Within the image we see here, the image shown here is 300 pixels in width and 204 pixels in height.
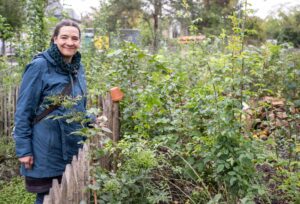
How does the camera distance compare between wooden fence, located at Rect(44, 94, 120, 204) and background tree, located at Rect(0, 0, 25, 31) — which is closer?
wooden fence, located at Rect(44, 94, 120, 204)

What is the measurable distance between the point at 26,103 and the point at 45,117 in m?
0.15

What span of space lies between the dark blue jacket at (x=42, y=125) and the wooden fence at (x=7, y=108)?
2858 mm

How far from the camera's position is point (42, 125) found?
8.57 feet

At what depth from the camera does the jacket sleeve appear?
2.55 metres

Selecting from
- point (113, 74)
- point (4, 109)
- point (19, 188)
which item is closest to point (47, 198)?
point (113, 74)

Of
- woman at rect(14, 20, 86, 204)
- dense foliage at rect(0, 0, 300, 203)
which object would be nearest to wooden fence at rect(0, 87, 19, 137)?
dense foliage at rect(0, 0, 300, 203)

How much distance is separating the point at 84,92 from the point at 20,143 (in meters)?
0.57

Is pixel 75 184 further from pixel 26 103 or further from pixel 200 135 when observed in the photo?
pixel 200 135

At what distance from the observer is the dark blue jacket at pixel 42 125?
2.57 metres

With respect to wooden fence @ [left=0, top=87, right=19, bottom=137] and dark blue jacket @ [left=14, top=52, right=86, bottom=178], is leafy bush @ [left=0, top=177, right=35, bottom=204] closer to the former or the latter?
wooden fence @ [left=0, top=87, right=19, bottom=137]

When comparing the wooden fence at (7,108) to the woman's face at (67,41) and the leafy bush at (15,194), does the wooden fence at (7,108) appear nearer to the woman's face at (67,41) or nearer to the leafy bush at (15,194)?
the leafy bush at (15,194)

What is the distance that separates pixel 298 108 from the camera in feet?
13.2

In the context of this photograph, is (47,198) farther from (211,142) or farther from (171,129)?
(171,129)

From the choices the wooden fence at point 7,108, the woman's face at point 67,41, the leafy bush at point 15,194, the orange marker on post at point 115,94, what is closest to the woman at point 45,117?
the woman's face at point 67,41
